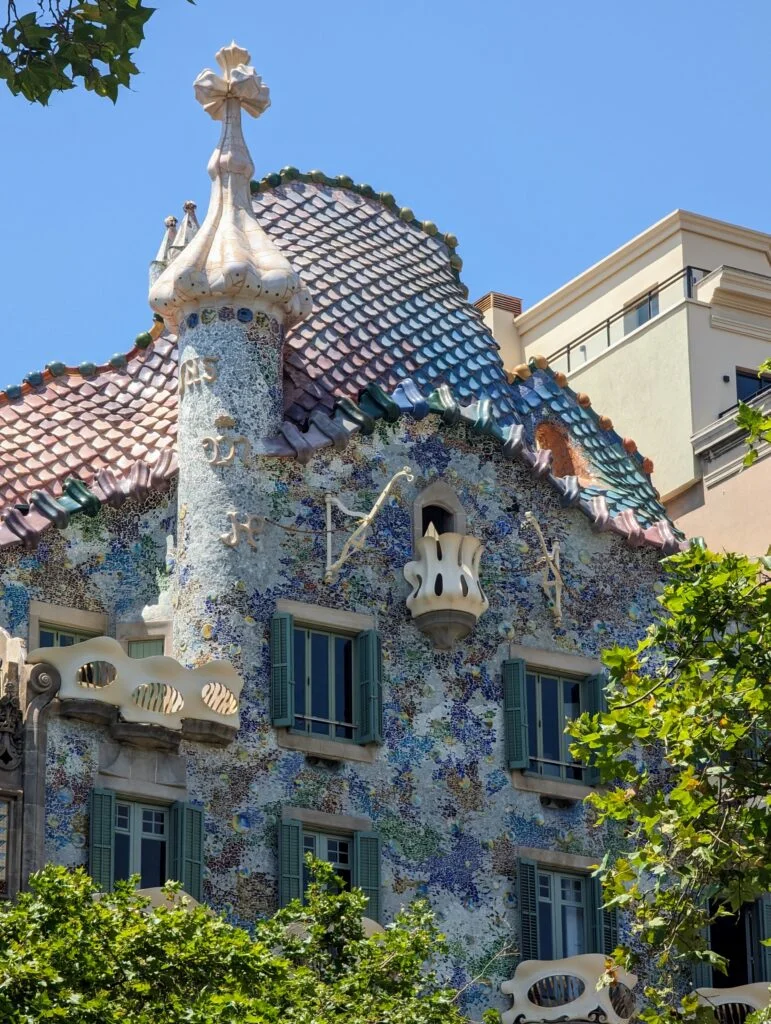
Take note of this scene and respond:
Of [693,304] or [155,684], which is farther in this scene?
[693,304]

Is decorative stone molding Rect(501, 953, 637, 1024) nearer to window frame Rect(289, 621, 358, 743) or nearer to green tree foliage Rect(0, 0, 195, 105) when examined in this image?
window frame Rect(289, 621, 358, 743)

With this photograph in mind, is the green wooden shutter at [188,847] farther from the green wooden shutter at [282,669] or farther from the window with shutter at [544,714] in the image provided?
the window with shutter at [544,714]

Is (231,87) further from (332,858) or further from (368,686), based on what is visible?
(332,858)

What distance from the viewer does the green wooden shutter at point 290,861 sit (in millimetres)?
30375

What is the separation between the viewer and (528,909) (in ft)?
105

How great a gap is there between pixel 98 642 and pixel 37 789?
1701 millimetres

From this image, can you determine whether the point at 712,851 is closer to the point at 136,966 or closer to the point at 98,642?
the point at 136,966

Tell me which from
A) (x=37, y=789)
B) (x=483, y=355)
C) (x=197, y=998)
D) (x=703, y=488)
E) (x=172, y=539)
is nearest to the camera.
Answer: (x=197, y=998)

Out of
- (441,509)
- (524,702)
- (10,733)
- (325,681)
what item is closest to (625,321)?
(441,509)

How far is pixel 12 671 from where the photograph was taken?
2933 centimetres

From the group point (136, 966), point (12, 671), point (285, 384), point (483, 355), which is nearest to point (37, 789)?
point (12, 671)

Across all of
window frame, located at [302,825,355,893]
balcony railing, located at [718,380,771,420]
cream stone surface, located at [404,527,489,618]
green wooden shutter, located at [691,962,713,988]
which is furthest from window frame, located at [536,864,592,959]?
balcony railing, located at [718,380,771,420]

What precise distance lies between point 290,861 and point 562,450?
7931 millimetres

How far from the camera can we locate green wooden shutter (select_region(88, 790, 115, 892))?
95.7 feet
